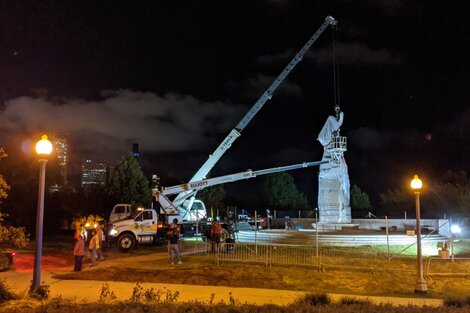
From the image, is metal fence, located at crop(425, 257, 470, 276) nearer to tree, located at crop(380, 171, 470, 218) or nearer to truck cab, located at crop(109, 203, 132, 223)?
truck cab, located at crop(109, 203, 132, 223)

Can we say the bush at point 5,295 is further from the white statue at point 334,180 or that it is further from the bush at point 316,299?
the white statue at point 334,180

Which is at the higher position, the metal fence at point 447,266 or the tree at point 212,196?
the tree at point 212,196

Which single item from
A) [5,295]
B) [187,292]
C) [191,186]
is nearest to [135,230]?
[191,186]

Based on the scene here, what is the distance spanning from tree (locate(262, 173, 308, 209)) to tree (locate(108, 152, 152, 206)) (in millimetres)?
28917

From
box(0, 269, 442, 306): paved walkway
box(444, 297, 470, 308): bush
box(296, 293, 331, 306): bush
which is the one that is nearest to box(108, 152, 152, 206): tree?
box(0, 269, 442, 306): paved walkway

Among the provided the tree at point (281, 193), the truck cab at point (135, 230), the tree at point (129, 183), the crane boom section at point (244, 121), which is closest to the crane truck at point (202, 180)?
the crane boom section at point (244, 121)

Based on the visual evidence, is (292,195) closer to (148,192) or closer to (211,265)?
(148,192)

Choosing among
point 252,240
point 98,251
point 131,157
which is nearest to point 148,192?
point 131,157

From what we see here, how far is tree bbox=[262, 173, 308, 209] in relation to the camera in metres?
76.5

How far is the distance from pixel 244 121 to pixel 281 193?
41.6m

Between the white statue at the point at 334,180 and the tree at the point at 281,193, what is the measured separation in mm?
39795

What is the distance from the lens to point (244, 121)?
3678cm

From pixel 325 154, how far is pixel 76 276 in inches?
988

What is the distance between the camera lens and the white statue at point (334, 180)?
3591cm
